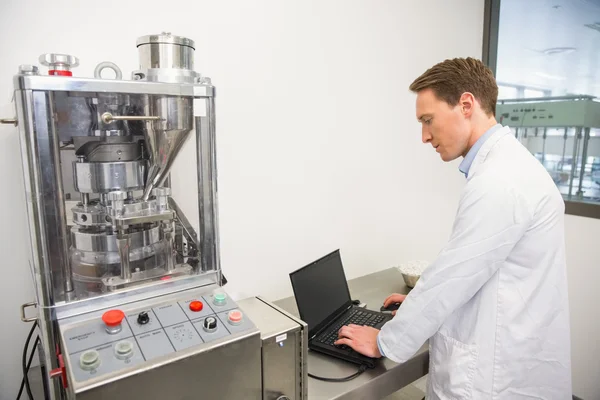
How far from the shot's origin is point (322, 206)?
5.88 feet

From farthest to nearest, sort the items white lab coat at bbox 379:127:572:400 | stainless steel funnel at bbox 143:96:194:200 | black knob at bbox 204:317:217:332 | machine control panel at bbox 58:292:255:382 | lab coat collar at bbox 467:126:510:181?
1. lab coat collar at bbox 467:126:510:181
2. white lab coat at bbox 379:127:572:400
3. stainless steel funnel at bbox 143:96:194:200
4. black knob at bbox 204:317:217:332
5. machine control panel at bbox 58:292:255:382

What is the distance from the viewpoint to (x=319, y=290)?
1.40 meters

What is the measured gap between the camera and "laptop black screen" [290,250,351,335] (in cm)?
129

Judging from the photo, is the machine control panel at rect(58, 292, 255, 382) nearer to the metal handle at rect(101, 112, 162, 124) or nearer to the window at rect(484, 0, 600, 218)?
the metal handle at rect(101, 112, 162, 124)

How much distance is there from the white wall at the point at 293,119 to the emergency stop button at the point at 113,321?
1.13 feet

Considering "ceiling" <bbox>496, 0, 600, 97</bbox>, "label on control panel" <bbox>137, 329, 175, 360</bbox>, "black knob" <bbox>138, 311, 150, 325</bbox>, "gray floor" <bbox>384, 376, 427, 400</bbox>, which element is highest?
"ceiling" <bbox>496, 0, 600, 97</bbox>

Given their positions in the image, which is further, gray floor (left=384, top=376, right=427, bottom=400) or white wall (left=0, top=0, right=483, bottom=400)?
gray floor (left=384, top=376, right=427, bottom=400)

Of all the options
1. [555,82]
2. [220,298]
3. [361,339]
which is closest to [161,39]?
[220,298]

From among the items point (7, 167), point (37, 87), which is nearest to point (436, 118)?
point (37, 87)

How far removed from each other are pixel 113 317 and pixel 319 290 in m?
0.77

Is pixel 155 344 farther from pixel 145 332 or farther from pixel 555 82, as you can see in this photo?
pixel 555 82

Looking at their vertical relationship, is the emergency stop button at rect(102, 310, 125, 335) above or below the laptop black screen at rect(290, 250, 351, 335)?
above

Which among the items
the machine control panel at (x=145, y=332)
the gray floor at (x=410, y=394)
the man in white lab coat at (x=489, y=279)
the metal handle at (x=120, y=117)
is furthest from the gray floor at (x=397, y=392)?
the man in white lab coat at (x=489, y=279)

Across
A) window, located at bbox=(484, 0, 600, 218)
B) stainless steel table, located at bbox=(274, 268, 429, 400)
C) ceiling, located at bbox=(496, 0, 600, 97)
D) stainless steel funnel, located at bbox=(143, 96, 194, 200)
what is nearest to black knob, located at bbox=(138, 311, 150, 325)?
stainless steel funnel, located at bbox=(143, 96, 194, 200)
